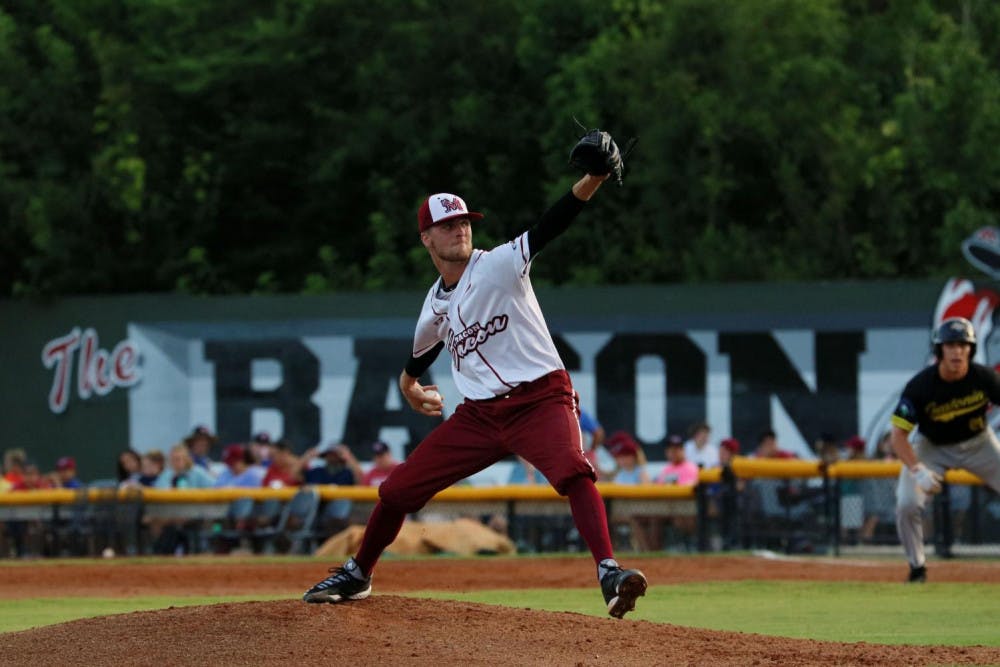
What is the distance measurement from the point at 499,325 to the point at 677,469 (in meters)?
10.8

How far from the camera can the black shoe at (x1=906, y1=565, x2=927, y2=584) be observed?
13375 millimetres

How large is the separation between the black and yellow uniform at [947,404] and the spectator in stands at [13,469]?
11057 millimetres

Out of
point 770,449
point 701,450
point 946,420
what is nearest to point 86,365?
point 701,450

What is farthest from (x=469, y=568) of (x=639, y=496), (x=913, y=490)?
(x=913, y=490)

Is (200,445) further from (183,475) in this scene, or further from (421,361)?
(421,361)

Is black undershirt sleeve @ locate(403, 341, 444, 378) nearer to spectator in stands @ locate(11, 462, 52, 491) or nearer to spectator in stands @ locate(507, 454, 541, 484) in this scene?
spectator in stands @ locate(507, 454, 541, 484)

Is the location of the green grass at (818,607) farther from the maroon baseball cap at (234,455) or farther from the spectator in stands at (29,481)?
the spectator in stands at (29,481)

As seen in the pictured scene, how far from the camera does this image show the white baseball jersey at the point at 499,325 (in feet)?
25.9

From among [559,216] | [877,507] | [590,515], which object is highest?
[559,216]

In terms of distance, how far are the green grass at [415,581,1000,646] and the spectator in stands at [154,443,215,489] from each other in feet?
21.6

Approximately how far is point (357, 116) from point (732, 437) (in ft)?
37.5

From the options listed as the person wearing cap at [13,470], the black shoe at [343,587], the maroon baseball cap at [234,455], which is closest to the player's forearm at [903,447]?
the black shoe at [343,587]

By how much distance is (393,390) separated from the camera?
21188 mm

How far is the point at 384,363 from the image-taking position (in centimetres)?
2142
